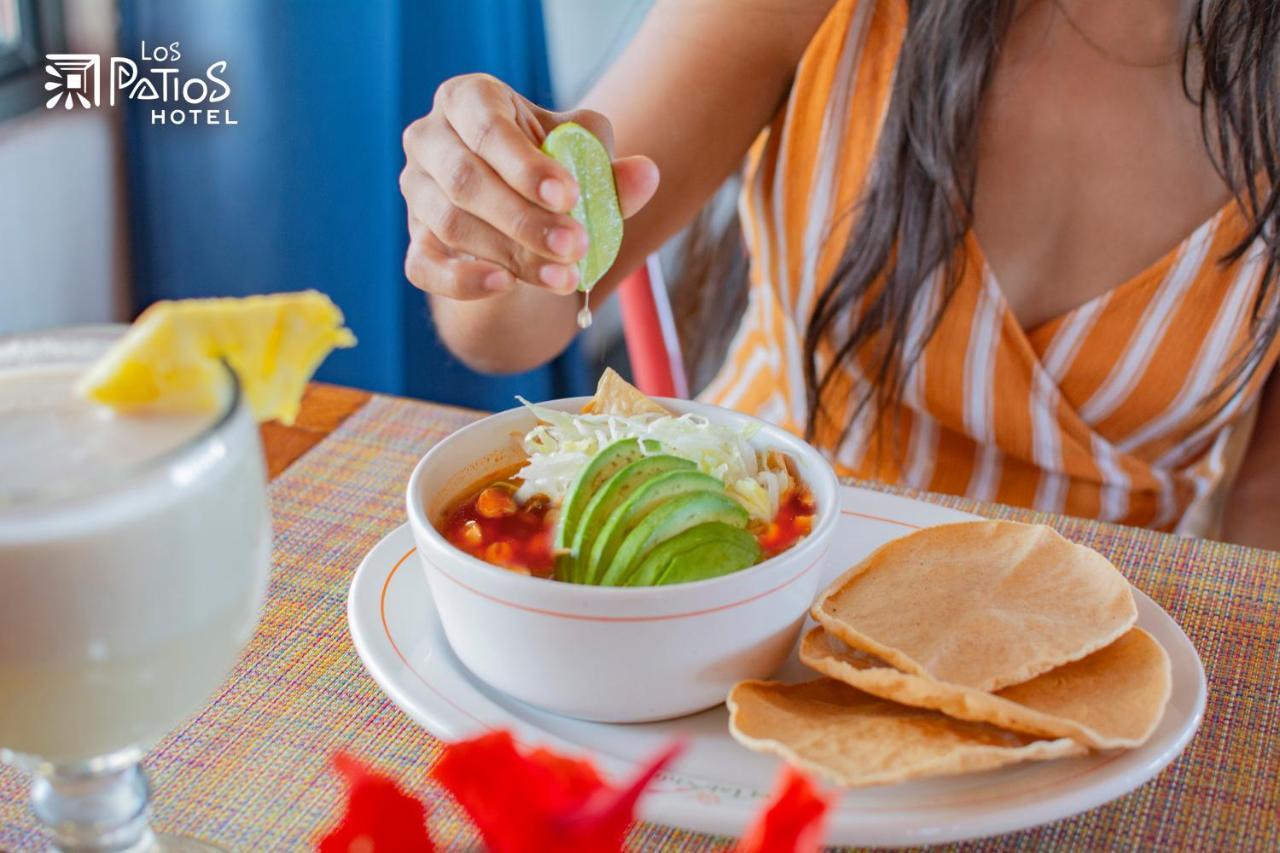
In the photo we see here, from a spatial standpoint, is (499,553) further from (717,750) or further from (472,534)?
(717,750)

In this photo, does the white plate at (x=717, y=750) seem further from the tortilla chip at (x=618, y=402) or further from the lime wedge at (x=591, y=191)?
the lime wedge at (x=591, y=191)

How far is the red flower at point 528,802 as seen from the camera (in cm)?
51

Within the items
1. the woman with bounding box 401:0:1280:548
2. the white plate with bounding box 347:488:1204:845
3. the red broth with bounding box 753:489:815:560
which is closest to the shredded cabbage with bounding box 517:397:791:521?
the red broth with bounding box 753:489:815:560

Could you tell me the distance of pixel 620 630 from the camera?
76cm

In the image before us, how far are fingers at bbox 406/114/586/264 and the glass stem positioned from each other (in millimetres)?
527

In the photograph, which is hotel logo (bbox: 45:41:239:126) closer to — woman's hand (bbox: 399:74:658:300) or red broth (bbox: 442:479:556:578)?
woman's hand (bbox: 399:74:658:300)

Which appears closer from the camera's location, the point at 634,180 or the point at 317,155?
the point at 634,180

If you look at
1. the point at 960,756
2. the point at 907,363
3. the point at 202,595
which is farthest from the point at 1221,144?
the point at 202,595

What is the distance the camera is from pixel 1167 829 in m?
0.77

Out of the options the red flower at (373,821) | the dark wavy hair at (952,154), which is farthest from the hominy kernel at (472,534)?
the dark wavy hair at (952,154)

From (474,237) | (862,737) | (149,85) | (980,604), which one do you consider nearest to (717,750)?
(862,737)

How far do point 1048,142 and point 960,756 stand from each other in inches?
44.9

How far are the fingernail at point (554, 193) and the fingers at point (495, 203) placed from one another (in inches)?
1.3

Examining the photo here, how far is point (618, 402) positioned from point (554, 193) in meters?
0.17
